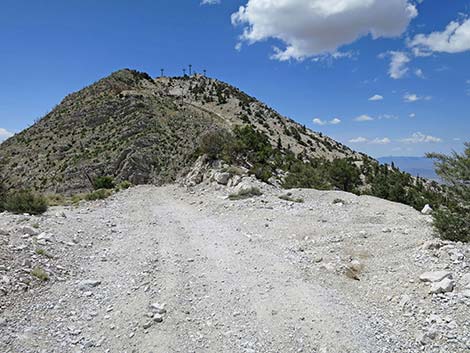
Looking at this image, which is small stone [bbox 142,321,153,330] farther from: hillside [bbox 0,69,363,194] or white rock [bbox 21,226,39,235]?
hillside [bbox 0,69,363,194]

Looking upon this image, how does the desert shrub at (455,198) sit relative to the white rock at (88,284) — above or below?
above

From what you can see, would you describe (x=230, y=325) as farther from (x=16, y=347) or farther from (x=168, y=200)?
(x=168, y=200)

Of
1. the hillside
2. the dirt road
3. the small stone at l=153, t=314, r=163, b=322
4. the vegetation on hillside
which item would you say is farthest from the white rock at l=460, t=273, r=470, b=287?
the hillside

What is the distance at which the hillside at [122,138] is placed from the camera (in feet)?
115

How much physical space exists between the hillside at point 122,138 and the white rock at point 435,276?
21.0 m

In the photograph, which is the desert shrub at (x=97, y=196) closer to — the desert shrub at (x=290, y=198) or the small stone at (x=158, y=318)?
the desert shrub at (x=290, y=198)

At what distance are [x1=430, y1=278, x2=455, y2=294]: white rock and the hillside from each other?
843 inches

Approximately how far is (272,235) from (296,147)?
32.8 m

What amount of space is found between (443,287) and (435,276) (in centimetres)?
41

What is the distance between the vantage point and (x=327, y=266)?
27.3 feet

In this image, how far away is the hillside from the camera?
1379 inches

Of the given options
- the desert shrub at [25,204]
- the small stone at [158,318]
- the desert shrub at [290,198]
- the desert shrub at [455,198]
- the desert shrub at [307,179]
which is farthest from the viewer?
the desert shrub at [307,179]

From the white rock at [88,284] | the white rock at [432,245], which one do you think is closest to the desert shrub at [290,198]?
the white rock at [432,245]

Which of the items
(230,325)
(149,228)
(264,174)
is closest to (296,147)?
(264,174)
